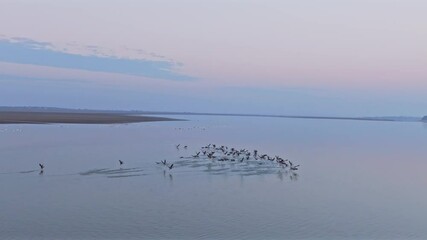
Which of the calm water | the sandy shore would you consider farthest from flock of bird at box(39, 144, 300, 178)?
the sandy shore

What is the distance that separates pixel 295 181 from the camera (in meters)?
18.7

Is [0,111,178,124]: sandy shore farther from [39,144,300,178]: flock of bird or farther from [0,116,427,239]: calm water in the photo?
[0,116,427,239]: calm water

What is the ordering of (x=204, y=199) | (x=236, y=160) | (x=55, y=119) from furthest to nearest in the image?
(x=55, y=119), (x=236, y=160), (x=204, y=199)

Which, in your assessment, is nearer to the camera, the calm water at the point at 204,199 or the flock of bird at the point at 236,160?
the calm water at the point at 204,199

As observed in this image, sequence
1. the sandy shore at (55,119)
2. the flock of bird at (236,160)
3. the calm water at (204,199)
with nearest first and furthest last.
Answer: the calm water at (204,199)
the flock of bird at (236,160)
the sandy shore at (55,119)

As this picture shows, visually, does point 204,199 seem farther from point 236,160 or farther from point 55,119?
point 55,119

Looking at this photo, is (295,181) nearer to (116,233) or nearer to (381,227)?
(381,227)

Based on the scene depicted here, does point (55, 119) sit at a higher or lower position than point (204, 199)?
higher

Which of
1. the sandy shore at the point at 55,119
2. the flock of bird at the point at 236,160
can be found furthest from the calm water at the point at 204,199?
the sandy shore at the point at 55,119

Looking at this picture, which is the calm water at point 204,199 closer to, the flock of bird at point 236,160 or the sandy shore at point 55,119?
the flock of bird at point 236,160

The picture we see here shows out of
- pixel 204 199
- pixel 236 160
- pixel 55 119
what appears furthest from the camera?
pixel 55 119

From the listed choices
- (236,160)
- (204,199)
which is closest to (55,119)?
(236,160)

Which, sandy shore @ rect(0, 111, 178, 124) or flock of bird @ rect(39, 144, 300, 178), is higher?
sandy shore @ rect(0, 111, 178, 124)

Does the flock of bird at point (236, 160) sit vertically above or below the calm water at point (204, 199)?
above
